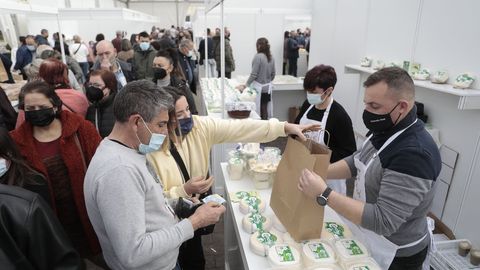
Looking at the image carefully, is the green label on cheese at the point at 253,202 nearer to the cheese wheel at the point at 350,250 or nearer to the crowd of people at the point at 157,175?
the crowd of people at the point at 157,175

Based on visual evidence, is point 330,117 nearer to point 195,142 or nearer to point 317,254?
point 195,142

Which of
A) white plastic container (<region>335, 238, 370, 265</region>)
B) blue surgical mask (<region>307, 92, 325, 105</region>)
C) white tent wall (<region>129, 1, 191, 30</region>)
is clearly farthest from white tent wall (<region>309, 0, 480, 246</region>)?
white tent wall (<region>129, 1, 191, 30</region>)

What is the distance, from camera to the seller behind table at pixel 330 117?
231 cm

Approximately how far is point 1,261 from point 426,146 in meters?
1.54

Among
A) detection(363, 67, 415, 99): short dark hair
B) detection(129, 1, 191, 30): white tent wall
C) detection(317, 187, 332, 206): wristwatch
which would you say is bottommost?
detection(317, 187, 332, 206): wristwatch

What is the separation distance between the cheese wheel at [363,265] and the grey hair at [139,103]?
0.98 meters

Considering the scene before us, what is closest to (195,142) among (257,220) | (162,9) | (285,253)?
(257,220)

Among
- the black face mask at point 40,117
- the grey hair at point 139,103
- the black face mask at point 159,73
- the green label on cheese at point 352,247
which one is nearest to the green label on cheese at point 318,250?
the green label on cheese at point 352,247

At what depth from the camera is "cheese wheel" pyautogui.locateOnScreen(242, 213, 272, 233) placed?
1440 mm

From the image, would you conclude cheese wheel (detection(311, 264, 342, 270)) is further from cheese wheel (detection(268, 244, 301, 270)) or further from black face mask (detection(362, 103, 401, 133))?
black face mask (detection(362, 103, 401, 133))

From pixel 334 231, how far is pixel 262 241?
360 mm

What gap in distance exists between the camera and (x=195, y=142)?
1775 mm

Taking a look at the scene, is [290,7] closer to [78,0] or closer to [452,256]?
[452,256]

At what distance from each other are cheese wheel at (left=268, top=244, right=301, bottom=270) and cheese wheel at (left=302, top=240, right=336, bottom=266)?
37 millimetres
